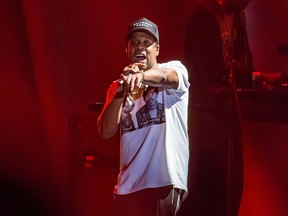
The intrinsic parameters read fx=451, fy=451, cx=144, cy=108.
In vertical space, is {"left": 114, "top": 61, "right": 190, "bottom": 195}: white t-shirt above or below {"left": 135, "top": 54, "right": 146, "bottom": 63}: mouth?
below

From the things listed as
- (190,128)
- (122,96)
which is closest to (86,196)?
(190,128)

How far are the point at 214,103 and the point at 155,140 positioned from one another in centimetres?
100

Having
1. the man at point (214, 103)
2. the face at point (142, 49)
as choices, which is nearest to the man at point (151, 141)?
the face at point (142, 49)

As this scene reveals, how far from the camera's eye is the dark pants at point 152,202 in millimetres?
2520

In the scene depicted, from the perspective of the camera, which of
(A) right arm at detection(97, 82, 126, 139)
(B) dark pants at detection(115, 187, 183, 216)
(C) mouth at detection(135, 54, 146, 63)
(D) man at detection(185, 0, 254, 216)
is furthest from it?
(D) man at detection(185, 0, 254, 216)

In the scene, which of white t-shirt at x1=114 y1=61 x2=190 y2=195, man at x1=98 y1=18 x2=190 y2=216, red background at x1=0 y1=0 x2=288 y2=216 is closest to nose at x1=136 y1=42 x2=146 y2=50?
man at x1=98 y1=18 x2=190 y2=216

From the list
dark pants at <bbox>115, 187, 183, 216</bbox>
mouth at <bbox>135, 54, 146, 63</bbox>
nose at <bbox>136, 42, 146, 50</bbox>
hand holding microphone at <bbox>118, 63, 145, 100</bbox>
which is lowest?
dark pants at <bbox>115, 187, 183, 216</bbox>

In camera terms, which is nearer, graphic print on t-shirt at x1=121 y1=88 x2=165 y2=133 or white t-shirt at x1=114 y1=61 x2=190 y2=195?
white t-shirt at x1=114 y1=61 x2=190 y2=195

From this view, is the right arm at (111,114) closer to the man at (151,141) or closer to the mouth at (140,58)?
the man at (151,141)

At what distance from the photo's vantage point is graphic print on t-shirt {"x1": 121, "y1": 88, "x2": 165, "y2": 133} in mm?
2672

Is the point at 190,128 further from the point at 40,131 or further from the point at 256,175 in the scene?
the point at 40,131

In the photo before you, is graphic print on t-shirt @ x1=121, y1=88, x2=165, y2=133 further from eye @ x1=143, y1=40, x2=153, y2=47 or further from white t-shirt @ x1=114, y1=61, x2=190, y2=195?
eye @ x1=143, y1=40, x2=153, y2=47

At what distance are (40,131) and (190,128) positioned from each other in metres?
1.62

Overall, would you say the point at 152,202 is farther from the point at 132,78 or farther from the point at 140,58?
the point at 140,58
